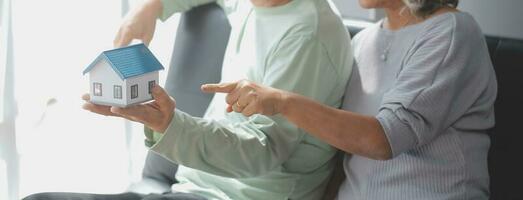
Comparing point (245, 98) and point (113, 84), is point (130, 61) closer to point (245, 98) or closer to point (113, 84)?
point (113, 84)

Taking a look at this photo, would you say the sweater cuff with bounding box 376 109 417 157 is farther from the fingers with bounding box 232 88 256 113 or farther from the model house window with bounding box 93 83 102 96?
the model house window with bounding box 93 83 102 96

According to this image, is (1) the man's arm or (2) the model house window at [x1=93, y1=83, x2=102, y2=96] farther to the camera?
(1) the man's arm

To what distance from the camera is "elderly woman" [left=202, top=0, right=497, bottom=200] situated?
4.08ft

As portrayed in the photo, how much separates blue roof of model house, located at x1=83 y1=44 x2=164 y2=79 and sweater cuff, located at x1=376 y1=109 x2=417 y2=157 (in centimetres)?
40

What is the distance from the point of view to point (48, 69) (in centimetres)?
171

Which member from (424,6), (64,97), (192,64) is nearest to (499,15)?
(424,6)

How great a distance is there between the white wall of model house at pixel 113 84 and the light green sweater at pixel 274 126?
0.10 metres

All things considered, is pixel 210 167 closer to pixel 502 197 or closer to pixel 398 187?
pixel 398 187

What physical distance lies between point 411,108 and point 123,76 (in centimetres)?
48

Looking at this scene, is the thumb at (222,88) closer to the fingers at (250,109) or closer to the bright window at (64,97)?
the fingers at (250,109)

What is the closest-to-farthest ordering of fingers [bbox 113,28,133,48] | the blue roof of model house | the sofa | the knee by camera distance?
the blue roof of model house → the knee → fingers [bbox 113,28,133,48] → the sofa

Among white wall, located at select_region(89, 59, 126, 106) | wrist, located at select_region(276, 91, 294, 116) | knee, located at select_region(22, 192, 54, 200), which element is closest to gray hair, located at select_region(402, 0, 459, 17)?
wrist, located at select_region(276, 91, 294, 116)

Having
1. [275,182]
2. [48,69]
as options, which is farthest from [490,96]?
[48,69]

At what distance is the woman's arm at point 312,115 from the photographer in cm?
124
